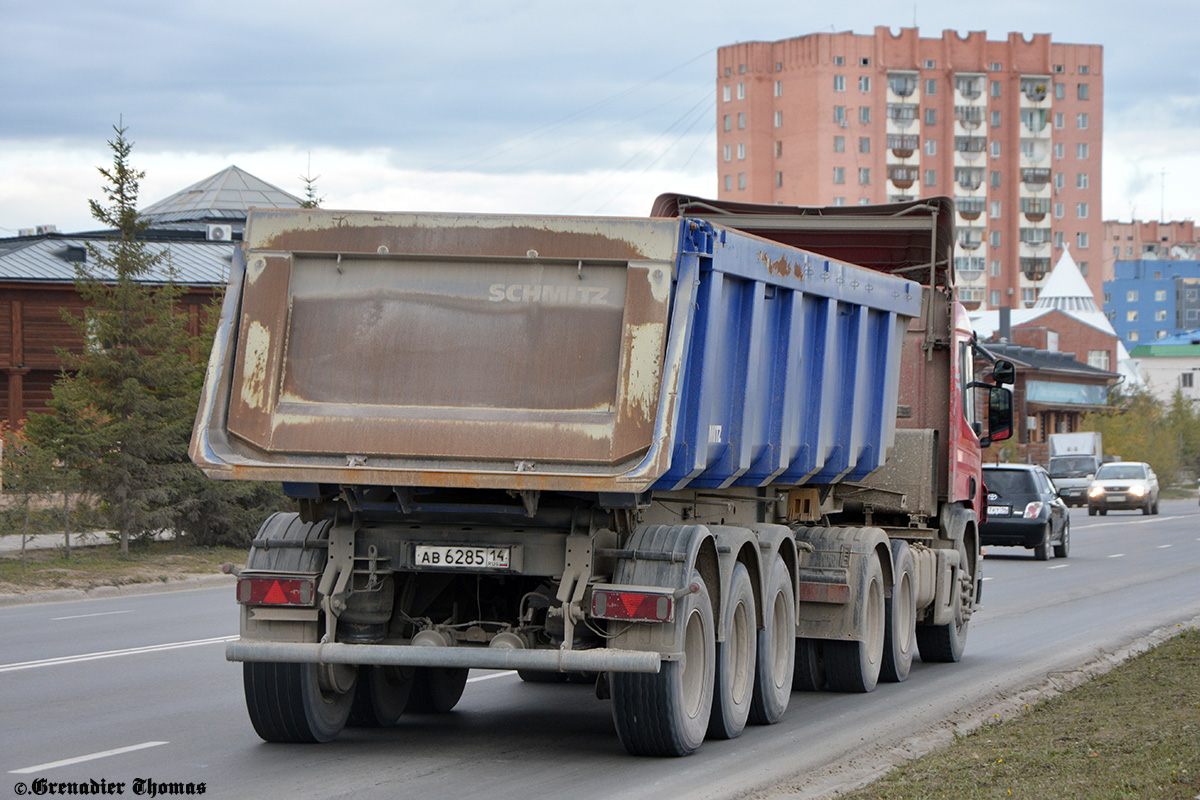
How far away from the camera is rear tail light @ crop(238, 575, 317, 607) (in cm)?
842

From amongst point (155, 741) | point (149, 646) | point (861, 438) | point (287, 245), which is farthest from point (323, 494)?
point (149, 646)

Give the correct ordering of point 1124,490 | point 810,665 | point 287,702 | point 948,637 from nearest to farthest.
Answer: point 287,702, point 810,665, point 948,637, point 1124,490

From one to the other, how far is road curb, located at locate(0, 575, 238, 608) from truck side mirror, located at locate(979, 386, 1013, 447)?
1025cm

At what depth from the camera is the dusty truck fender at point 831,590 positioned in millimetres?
11336

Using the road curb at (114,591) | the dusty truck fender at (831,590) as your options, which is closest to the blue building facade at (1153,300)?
the road curb at (114,591)

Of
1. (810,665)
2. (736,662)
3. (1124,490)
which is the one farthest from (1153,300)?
(736,662)

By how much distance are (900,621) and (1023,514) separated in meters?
17.9

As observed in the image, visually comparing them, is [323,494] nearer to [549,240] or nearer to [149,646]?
[549,240]

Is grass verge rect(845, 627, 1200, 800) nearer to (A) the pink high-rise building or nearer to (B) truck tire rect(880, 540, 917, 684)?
(B) truck tire rect(880, 540, 917, 684)

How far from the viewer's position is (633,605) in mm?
8086

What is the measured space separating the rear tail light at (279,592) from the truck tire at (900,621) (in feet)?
18.1

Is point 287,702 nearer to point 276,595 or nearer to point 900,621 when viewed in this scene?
point 276,595

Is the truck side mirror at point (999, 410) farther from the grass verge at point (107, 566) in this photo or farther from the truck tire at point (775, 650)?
the grass verge at point (107, 566)

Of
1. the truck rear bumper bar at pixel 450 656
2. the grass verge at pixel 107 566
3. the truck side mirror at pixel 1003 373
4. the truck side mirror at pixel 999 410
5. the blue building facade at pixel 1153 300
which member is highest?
the blue building facade at pixel 1153 300
